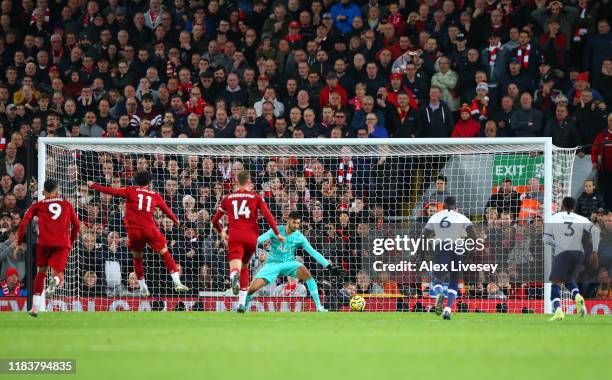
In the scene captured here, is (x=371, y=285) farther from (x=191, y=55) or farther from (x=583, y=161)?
(x=191, y=55)

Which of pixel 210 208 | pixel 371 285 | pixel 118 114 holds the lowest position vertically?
pixel 371 285

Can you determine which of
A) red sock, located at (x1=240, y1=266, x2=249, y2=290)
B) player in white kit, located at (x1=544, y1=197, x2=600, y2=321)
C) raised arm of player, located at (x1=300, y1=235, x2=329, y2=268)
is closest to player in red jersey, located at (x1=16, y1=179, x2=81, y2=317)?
red sock, located at (x1=240, y1=266, x2=249, y2=290)

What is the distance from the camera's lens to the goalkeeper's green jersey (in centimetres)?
1798

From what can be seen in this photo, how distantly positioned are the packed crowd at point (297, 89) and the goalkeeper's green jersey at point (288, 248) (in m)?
1.26

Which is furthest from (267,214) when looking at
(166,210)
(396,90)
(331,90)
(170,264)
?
(396,90)

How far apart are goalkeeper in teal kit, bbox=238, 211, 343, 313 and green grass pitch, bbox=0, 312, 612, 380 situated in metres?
1.74

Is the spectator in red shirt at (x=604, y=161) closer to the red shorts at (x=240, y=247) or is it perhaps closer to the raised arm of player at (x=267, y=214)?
the raised arm of player at (x=267, y=214)


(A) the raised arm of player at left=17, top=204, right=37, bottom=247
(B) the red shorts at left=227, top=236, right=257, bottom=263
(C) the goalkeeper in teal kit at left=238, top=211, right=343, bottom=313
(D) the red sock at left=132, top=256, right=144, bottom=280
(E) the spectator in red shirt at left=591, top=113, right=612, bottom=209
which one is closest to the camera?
(A) the raised arm of player at left=17, top=204, right=37, bottom=247

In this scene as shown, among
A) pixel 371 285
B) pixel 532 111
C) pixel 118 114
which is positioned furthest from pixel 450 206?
pixel 118 114

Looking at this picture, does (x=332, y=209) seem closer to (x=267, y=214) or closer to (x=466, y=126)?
(x=466, y=126)

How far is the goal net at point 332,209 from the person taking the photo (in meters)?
18.8

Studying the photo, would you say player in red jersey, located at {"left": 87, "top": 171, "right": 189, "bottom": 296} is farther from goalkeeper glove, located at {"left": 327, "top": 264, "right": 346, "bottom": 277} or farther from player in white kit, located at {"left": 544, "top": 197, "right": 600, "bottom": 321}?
player in white kit, located at {"left": 544, "top": 197, "right": 600, "bottom": 321}

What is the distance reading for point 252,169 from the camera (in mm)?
20125

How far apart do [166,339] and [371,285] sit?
7.64 meters
